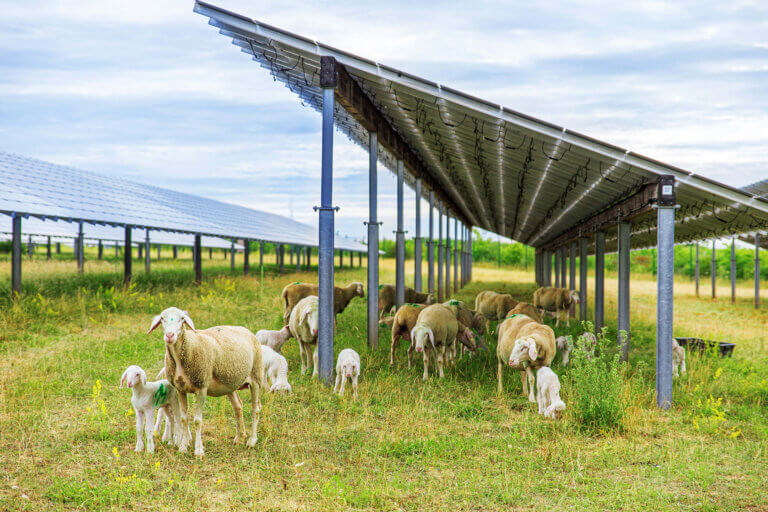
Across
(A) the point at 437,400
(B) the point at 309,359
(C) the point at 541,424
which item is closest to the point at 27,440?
(B) the point at 309,359

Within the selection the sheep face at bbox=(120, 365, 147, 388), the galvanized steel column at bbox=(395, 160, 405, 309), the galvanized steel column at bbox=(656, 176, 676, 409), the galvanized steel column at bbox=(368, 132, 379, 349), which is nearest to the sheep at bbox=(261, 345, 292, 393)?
the sheep face at bbox=(120, 365, 147, 388)

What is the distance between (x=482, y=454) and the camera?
620 centimetres

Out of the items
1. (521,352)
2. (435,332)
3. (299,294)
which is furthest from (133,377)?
(299,294)

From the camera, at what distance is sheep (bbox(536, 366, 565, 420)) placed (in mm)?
7270

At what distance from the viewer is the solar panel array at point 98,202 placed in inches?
615

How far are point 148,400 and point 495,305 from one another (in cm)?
1055

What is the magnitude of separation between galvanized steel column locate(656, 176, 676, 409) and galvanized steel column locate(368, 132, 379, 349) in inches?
209

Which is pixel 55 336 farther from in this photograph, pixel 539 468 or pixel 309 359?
pixel 539 468

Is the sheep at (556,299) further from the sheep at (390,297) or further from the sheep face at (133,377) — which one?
the sheep face at (133,377)

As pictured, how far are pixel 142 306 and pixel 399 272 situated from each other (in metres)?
6.98

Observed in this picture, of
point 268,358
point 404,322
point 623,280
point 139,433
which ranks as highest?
point 623,280

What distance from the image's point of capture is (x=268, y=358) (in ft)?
26.2

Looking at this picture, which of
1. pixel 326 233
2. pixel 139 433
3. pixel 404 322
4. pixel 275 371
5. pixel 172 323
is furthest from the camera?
pixel 404 322

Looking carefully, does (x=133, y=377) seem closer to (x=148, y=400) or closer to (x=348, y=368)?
(x=148, y=400)
